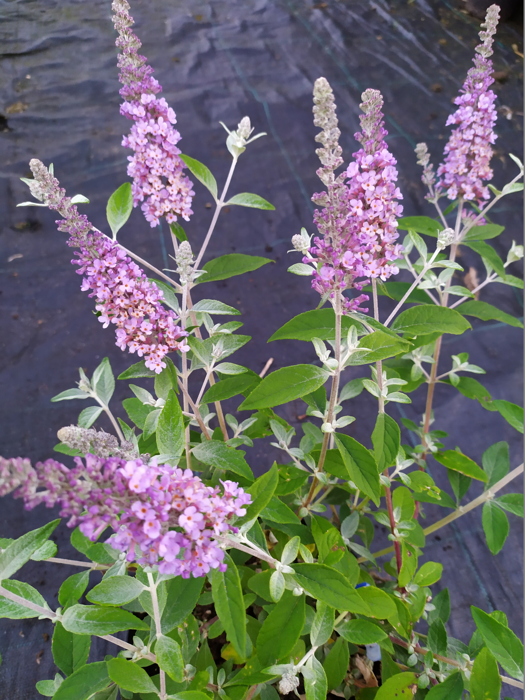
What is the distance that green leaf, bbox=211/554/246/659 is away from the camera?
2.86 ft

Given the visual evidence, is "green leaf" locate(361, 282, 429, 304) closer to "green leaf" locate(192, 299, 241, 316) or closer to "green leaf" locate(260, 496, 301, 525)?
"green leaf" locate(192, 299, 241, 316)

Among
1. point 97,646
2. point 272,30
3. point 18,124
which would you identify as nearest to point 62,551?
point 97,646

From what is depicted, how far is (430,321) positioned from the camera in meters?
1.19

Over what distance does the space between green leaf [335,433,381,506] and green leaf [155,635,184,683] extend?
1.75ft

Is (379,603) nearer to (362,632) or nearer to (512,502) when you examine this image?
(362,632)

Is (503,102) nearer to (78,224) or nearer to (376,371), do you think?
(376,371)

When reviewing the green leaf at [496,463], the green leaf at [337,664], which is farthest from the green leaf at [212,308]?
the green leaf at [496,463]

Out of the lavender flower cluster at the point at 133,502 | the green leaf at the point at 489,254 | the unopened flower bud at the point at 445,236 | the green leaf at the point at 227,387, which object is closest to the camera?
the lavender flower cluster at the point at 133,502

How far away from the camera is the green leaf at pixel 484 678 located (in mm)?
1011

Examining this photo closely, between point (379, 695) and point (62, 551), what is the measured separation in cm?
174

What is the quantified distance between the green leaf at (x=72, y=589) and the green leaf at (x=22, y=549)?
0.30 meters

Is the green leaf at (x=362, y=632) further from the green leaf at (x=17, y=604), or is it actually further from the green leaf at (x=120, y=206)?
the green leaf at (x=120, y=206)

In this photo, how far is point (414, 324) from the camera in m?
1.21

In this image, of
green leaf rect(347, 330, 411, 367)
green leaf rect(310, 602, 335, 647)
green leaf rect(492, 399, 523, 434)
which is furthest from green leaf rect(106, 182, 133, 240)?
green leaf rect(492, 399, 523, 434)
